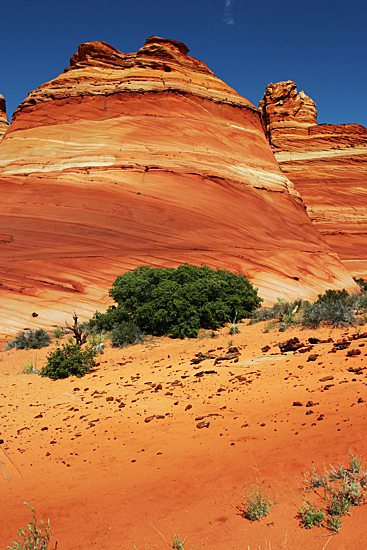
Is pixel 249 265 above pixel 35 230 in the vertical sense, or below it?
below

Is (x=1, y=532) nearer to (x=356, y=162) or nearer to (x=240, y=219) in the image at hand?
(x=240, y=219)

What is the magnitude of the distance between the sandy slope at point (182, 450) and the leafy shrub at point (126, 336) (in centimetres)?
337

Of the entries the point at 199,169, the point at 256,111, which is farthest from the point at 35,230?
the point at 256,111

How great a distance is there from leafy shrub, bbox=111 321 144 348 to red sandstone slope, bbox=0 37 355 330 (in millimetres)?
2859

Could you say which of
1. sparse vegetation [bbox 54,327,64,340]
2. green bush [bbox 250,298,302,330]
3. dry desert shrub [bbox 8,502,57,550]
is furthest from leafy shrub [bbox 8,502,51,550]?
sparse vegetation [bbox 54,327,64,340]

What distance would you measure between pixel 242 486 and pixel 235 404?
75.1 inches

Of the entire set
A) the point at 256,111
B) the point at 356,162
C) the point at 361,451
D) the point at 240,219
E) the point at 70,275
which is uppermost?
the point at 256,111

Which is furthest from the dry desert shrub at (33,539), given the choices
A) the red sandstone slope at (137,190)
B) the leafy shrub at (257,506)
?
the red sandstone slope at (137,190)

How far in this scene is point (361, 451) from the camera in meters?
3.23

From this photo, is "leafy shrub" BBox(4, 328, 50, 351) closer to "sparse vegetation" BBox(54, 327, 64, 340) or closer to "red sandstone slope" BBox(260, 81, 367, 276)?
"sparse vegetation" BBox(54, 327, 64, 340)

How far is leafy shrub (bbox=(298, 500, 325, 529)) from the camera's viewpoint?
8.14ft

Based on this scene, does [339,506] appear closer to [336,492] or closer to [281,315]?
[336,492]

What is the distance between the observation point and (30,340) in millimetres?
11250

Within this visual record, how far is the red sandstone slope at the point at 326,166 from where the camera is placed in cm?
2706
